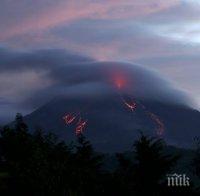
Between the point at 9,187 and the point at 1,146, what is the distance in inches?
815

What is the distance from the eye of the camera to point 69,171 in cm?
5775

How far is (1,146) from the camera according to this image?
79500 mm

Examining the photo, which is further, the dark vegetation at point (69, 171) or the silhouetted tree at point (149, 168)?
the silhouetted tree at point (149, 168)

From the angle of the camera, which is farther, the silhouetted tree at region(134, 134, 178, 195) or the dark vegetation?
the silhouetted tree at region(134, 134, 178, 195)

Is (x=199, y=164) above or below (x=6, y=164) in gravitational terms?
above

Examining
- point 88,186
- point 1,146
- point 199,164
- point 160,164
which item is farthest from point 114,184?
point 199,164

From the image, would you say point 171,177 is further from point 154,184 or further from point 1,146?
point 1,146

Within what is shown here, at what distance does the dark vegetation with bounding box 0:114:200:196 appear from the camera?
55281 millimetres

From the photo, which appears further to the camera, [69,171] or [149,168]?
[149,168]

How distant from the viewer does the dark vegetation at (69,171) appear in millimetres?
55281

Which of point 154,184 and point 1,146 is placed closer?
point 154,184

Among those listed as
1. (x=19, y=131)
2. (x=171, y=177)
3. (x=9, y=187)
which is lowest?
(x=9, y=187)

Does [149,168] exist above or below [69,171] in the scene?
above

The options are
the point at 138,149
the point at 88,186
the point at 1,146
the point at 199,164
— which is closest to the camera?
the point at 88,186
